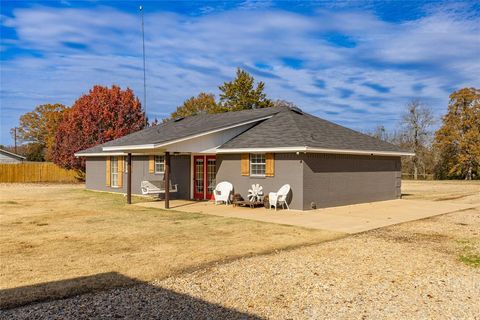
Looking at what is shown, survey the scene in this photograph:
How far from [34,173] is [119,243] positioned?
33414mm

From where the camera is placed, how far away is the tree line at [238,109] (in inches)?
1485

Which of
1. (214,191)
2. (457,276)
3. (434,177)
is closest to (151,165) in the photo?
(214,191)

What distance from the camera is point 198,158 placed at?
19.1m

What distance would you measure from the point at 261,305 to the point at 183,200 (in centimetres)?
1406

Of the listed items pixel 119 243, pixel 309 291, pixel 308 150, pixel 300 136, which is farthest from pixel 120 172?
pixel 309 291

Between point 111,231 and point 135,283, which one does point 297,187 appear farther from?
point 135,283

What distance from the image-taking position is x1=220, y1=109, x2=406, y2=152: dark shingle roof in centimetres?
1591

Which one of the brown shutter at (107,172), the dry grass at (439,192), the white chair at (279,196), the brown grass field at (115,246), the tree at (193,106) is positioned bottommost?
the brown grass field at (115,246)

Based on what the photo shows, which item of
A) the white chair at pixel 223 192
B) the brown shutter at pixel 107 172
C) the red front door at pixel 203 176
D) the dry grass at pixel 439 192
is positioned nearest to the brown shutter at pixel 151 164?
the red front door at pixel 203 176

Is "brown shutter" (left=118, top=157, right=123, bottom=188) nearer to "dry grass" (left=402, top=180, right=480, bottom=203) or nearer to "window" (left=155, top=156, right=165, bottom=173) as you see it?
"window" (left=155, top=156, right=165, bottom=173)

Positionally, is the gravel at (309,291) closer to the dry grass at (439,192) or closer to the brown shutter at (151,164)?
the brown shutter at (151,164)

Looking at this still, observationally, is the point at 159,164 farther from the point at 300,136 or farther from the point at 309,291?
the point at 309,291

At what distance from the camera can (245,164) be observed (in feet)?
55.3

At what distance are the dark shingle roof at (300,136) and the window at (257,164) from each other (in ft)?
1.70
